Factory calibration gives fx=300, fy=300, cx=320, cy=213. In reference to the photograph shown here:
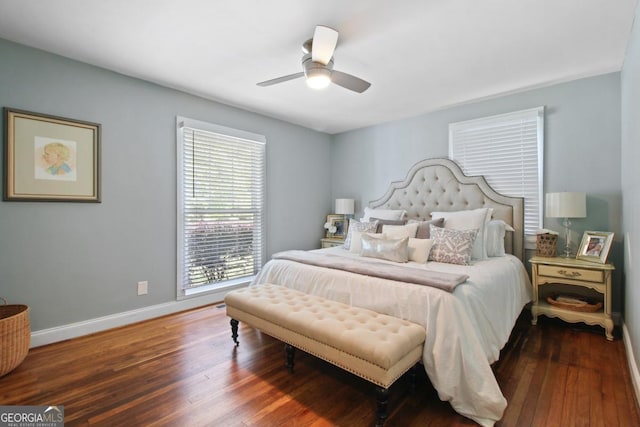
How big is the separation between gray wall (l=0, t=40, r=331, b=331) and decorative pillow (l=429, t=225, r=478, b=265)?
2.79 meters

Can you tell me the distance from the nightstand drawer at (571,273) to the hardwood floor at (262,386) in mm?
531

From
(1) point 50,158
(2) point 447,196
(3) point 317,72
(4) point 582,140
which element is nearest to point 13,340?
(1) point 50,158

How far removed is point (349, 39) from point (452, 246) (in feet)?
6.50

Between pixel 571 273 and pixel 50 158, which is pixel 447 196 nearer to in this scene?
pixel 571 273

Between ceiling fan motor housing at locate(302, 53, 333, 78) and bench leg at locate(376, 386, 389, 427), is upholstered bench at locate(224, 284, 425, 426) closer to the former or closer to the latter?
bench leg at locate(376, 386, 389, 427)

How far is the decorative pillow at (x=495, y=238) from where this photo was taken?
10.3 feet

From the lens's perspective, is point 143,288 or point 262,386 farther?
point 143,288

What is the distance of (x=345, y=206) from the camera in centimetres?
472

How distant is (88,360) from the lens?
7.59ft

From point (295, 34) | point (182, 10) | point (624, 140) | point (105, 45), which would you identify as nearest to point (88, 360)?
point (105, 45)

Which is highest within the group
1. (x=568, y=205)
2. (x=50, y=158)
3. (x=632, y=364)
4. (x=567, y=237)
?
(x=50, y=158)

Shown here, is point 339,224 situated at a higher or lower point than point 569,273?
higher

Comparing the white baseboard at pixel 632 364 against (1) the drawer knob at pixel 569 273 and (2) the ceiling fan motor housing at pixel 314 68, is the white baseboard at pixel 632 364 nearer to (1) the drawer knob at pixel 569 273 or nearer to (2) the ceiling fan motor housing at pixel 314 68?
(1) the drawer knob at pixel 569 273

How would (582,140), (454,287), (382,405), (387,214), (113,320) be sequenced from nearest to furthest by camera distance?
(382,405), (454,287), (113,320), (582,140), (387,214)
